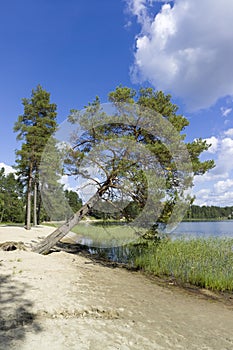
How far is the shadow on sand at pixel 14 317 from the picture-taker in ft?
9.47

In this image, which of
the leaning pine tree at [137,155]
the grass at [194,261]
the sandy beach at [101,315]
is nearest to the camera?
the sandy beach at [101,315]

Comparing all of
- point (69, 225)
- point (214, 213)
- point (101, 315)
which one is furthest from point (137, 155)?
point (214, 213)

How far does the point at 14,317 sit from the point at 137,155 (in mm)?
6154

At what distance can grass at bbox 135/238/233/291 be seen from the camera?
7220 millimetres

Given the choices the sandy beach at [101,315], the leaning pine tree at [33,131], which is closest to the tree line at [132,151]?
the sandy beach at [101,315]

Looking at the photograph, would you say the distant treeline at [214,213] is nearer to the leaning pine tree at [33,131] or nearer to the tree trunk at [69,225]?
the leaning pine tree at [33,131]

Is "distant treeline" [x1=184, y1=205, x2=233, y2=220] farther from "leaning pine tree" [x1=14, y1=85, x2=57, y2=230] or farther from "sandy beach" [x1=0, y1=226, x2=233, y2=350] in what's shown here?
"sandy beach" [x1=0, y1=226, x2=233, y2=350]

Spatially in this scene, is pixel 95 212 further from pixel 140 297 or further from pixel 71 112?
pixel 140 297

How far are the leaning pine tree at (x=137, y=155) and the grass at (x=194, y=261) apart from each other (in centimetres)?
102

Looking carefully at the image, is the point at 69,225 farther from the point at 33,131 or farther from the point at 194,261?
the point at 33,131

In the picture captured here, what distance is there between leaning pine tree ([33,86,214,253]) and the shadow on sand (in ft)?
15.5

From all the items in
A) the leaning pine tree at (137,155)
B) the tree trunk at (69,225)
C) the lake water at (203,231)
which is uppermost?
the leaning pine tree at (137,155)

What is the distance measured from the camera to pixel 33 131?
63.1 feet

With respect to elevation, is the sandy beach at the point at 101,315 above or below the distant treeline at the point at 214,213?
below
